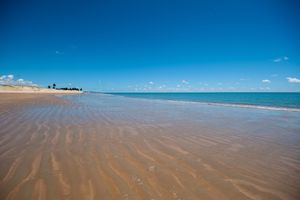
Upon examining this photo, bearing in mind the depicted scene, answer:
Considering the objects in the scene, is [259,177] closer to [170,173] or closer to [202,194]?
[202,194]

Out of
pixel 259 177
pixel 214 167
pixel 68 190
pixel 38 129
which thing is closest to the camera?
pixel 68 190

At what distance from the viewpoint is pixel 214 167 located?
408 centimetres

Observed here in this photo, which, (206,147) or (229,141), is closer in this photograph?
(206,147)

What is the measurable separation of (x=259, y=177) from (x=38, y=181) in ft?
13.6

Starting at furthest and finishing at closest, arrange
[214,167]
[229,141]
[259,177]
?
[229,141]
[214,167]
[259,177]

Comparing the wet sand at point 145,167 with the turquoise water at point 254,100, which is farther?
the turquoise water at point 254,100

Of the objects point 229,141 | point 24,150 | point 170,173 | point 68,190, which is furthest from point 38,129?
point 229,141

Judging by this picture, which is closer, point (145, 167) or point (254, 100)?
point (145, 167)

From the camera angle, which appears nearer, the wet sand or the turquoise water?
the wet sand

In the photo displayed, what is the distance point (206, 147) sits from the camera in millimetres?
5598

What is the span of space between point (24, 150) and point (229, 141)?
6.15 metres

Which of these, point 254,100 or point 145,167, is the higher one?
point 254,100

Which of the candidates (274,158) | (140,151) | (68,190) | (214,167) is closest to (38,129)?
(140,151)

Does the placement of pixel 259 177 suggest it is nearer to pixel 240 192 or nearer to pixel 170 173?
pixel 240 192
